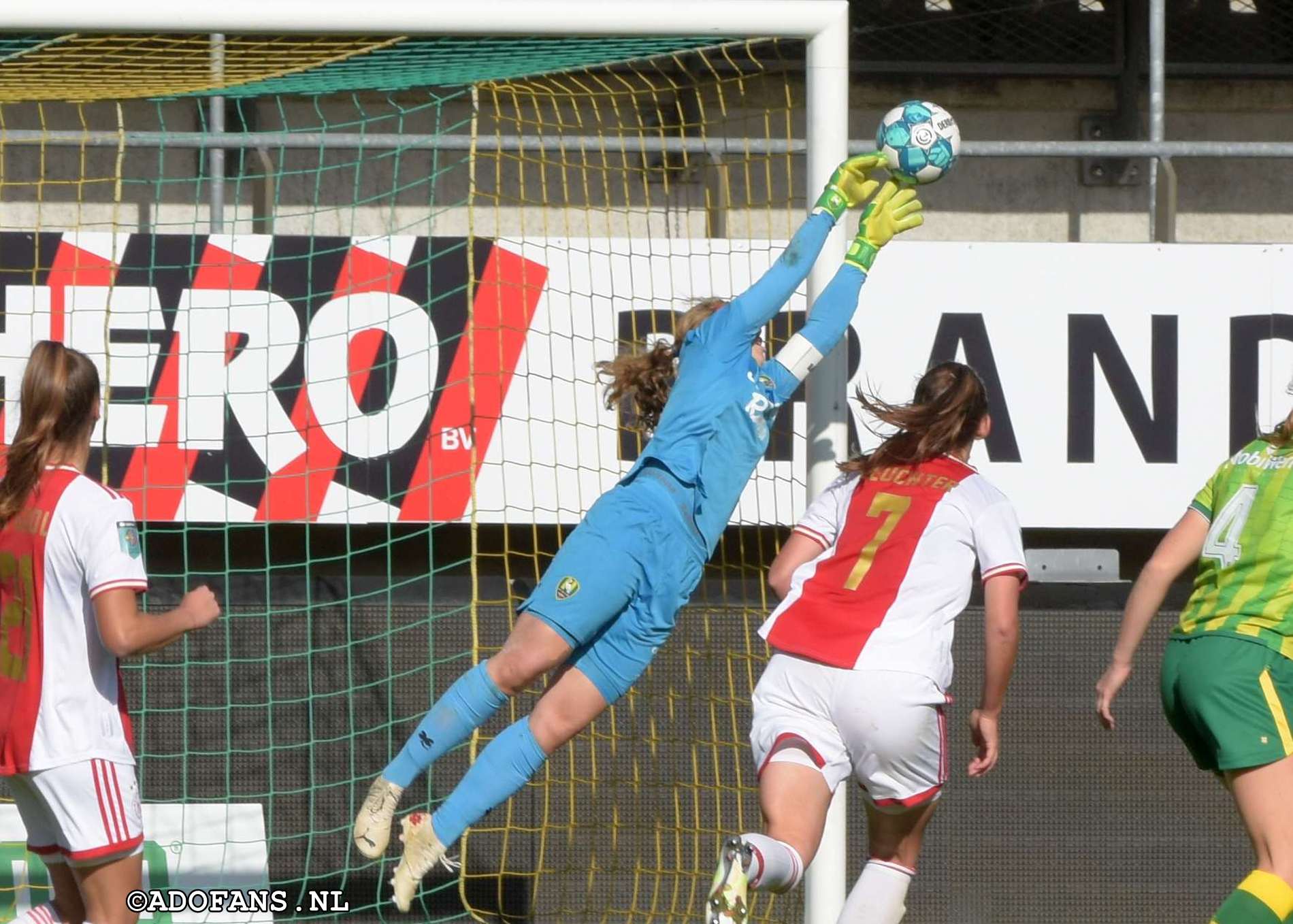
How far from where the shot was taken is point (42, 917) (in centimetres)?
362

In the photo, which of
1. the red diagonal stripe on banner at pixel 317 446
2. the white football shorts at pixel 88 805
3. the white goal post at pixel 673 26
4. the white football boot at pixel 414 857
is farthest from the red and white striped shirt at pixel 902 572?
the red diagonal stripe on banner at pixel 317 446

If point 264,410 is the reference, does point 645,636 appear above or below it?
below

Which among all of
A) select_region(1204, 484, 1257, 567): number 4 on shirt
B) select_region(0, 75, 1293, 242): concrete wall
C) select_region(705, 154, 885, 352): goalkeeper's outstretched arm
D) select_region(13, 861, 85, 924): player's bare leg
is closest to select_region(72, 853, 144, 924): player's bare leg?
select_region(13, 861, 85, 924): player's bare leg

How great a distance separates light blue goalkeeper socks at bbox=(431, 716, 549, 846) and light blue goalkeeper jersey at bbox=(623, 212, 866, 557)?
71 centimetres

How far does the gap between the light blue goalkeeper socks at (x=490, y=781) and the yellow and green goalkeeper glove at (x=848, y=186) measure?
1.60m

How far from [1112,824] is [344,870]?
2614 millimetres

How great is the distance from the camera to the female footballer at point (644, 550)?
12.6ft

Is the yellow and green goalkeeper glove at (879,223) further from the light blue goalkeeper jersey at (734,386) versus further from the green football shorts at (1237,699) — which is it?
the green football shorts at (1237,699)

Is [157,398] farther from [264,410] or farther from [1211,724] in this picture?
[1211,724]

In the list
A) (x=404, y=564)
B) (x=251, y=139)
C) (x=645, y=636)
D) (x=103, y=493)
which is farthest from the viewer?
(x=404, y=564)

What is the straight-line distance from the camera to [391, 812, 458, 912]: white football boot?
3.83 metres

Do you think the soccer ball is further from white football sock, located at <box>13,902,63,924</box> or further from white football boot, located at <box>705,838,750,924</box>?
white football sock, located at <box>13,902,63,924</box>

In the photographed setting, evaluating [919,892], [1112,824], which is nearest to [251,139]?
[919,892]

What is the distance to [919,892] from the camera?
16.8ft
